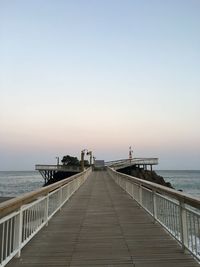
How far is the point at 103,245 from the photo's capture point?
6.21 meters

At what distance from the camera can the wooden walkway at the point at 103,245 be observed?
5.16m

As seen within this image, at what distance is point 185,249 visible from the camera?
18.6 feet

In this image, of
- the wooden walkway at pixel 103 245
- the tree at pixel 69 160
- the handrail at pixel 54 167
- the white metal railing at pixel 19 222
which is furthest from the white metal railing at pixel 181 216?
the tree at pixel 69 160

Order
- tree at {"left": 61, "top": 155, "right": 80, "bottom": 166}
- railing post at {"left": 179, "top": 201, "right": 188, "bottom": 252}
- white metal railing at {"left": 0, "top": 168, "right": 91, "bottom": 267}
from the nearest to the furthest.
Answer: white metal railing at {"left": 0, "top": 168, "right": 91, "bottom": 267} → railing post at {"left": 179, "top": 201, "right": 188, "bottom": 252} → tree at {"left": 61, "top": 155, "right": 80, "bottom": 166}

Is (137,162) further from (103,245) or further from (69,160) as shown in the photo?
(103,245)

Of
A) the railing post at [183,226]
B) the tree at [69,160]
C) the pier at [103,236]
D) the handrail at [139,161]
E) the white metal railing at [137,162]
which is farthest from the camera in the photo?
the tree at [69,160]

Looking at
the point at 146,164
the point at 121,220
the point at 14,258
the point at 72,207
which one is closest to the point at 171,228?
the point at 121,220

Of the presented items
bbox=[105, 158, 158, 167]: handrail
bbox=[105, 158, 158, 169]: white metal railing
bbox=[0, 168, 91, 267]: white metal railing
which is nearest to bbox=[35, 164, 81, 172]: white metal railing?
bbox=[105, 158, 158, 169]: white metal railing

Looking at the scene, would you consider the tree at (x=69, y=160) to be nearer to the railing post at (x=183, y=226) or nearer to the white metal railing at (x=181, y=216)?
the white metal railing at (x=181, y=216)

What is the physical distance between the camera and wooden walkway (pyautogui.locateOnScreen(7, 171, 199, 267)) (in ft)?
16.9

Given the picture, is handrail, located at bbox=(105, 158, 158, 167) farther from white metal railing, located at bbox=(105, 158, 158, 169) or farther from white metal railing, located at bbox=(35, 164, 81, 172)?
white metal railing, located at bbox=(35, 164, 81, 172)

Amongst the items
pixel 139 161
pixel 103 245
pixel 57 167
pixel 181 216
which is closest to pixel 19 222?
pixel 103 245

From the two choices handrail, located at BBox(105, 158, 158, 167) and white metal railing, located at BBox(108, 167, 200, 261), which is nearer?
white metal railing, located at BBox(108, 167, 200, 261)

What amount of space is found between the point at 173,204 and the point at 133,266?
174cm
